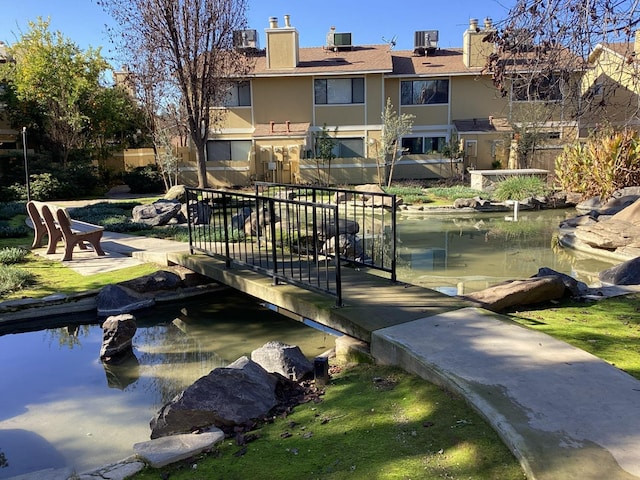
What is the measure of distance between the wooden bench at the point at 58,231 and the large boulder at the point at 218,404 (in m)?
6.66

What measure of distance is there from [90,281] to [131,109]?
79.3 ft

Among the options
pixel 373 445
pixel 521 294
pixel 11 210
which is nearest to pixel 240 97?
pixel 11 210

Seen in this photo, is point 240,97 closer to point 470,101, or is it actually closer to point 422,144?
point 422,144

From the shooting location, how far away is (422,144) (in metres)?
30.0

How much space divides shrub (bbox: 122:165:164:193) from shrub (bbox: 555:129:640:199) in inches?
733

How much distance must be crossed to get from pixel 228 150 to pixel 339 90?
6944 millimetres

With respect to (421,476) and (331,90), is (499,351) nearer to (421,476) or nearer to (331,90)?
(421,476)

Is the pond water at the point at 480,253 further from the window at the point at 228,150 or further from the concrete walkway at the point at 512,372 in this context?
the window at the point at 228,150

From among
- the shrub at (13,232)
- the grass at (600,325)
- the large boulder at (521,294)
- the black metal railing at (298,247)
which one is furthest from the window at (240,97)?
the grass at (600,325)

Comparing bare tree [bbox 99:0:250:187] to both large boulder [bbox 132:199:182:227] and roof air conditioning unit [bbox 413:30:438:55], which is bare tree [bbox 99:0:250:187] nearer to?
large boulder [bbox 132:199:182:227]

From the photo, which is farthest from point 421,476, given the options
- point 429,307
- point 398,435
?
point 429,307

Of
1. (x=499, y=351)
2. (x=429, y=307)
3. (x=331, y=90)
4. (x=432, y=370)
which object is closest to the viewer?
(x=432, y=370)

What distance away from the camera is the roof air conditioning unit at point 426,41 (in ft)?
103

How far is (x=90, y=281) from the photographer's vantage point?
831 cm
